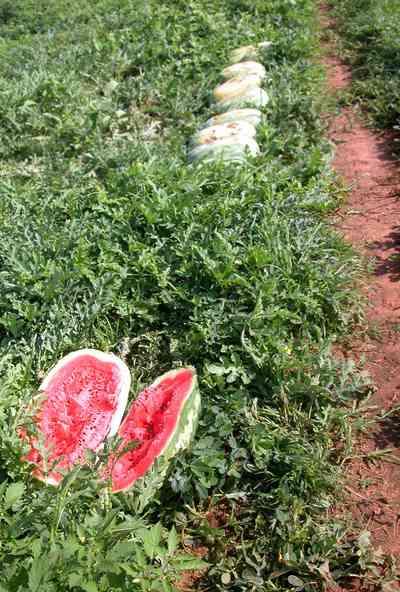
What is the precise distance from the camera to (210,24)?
7215 millimetres

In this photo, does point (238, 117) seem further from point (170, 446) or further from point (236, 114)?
point (170, 446)

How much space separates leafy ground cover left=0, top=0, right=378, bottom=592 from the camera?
2.26 m

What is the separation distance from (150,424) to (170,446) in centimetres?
25

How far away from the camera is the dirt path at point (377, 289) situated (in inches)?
102

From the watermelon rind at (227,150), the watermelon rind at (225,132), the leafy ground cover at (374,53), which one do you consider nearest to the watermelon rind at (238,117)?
the watermelon rind at (225,132)

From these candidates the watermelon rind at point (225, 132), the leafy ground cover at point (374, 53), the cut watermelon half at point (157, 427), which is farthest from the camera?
the leafy ground cover at point (374, 53)

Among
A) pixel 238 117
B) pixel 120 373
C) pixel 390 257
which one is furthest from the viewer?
pixel 238 117

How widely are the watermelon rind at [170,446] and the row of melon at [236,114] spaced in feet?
7.11

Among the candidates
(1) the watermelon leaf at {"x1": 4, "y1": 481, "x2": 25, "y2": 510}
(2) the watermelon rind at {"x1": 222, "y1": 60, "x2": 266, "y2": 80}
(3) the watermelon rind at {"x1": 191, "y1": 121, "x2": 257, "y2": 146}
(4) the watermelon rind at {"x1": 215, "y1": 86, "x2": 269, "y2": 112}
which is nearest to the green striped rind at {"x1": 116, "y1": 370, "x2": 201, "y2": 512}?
(1) the watermelon leaf at {"x1": 4, "y1": 481, "x2": 25, "y2": 510}

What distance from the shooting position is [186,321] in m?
3.33

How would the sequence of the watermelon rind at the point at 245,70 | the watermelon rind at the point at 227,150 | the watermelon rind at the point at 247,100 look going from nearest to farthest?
the watermelon rind at the point at 227,150
the watermelon rind at the point at 247,100
the watermelon rind at the point at 245,70

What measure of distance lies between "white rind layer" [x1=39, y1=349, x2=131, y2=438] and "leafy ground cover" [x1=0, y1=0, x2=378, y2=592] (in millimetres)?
142

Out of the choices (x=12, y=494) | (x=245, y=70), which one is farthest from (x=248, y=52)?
(x=12, y=494)

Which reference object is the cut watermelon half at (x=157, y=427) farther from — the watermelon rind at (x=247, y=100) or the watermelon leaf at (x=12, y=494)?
the watermelon rind at (x=247, y=100)
